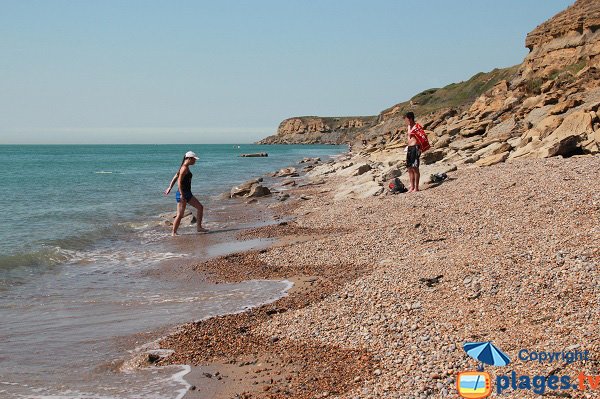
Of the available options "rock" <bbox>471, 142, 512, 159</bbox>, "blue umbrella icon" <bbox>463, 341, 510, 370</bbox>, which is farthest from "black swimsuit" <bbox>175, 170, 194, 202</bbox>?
"blue umbrella icon" <bbox>463, 341, 510, 370</bbox>

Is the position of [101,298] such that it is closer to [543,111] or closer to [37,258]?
[37,258]

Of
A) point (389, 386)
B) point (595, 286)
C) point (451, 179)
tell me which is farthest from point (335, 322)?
point (451, 179)

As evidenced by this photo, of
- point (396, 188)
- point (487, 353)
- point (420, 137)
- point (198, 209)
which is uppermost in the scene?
point (420, 137)

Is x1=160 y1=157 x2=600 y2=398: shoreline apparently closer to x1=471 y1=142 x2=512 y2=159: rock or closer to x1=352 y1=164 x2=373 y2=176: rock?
x1=471 y1=142 x2=512 y2=159: rock

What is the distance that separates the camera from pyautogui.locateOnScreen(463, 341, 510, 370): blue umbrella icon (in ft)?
18.4

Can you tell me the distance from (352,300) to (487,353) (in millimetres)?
2832

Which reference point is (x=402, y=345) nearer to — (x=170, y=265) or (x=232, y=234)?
(x=170, y=265)

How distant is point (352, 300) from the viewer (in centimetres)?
838

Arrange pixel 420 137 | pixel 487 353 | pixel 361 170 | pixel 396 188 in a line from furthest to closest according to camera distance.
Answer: pixel 361 170, pixel 396 188, pixel 420 137, pixel 487 353

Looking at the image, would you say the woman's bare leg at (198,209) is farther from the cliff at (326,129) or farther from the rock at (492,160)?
the cliff at (326,129)

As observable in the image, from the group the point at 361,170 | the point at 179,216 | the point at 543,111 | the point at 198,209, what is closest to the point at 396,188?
the point at 198,209

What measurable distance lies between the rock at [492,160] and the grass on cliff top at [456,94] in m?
56.9

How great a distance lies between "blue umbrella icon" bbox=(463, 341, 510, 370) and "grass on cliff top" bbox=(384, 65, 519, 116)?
238 feet

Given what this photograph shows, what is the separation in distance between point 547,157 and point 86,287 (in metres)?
14.0
